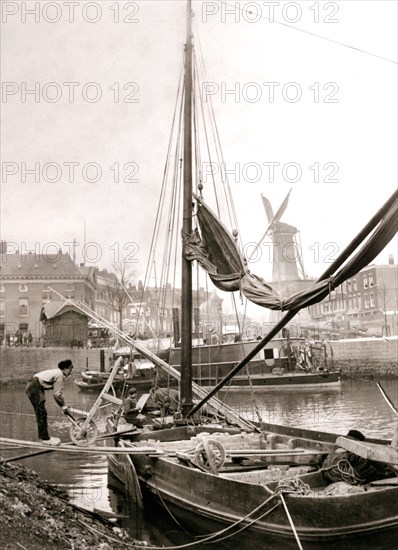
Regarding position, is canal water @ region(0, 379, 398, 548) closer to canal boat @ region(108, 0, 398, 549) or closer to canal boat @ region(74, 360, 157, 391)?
canal boat @ region(108, 0, 398, 549)

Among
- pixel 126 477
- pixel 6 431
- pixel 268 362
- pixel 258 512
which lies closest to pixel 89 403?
pixel 6 431

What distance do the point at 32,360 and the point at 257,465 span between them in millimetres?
40361

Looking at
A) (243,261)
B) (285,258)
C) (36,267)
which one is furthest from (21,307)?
(243,261)

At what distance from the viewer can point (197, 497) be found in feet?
31.3

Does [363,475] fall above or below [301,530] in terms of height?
above

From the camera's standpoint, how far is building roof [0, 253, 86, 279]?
66.8m

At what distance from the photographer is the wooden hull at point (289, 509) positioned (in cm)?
772

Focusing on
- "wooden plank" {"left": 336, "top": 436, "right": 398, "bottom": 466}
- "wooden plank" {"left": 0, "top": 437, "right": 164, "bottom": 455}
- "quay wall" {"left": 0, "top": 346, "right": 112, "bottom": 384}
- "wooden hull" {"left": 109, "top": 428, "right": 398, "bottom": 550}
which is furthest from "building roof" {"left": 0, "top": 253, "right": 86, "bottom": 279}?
"wooden plank" {"left": 336, "top": 436, "right": 398, "bottom": 466}

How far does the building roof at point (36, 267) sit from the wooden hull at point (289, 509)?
59.8 m

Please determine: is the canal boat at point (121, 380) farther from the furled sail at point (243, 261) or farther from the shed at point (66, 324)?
the furled sail at point (243, 261)

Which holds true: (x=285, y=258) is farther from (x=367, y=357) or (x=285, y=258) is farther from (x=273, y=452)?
(x=273, y=452)

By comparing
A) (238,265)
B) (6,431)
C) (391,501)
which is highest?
(238,265)

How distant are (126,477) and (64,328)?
42703mm

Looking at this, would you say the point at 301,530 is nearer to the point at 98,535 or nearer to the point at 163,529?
the point at 98,535
